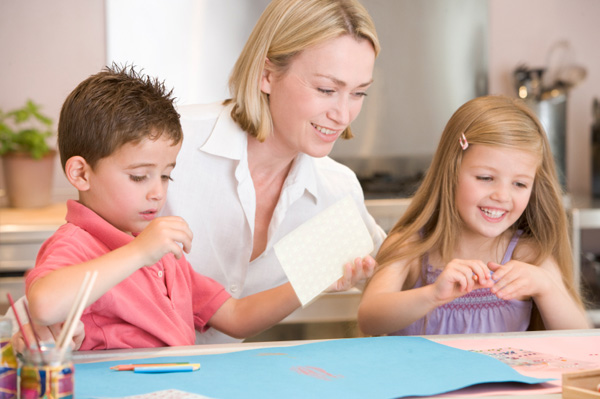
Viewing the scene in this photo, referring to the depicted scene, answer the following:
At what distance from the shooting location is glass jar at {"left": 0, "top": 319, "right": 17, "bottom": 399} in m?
0.82

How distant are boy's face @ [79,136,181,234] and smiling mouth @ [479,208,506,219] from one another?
2.46 feet

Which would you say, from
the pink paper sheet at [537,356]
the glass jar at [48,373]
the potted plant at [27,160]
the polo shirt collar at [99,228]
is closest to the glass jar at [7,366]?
the glass jar at [48,373]

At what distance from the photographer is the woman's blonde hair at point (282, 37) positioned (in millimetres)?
1623

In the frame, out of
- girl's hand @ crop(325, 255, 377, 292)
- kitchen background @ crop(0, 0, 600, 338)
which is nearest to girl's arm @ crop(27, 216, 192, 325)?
girl's hand @ crop(325, 255, 377, 292)

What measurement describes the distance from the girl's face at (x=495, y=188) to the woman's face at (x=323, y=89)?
0.32 meters

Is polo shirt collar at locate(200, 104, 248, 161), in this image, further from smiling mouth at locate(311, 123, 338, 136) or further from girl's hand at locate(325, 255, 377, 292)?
girl's hand at locate(325, 255, 377, 292)

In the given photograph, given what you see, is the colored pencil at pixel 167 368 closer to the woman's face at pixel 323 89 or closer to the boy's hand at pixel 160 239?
the boy's hand at pixel 160 239

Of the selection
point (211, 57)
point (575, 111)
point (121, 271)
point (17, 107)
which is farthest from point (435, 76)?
point (121, 271)

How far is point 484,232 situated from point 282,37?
66 cm

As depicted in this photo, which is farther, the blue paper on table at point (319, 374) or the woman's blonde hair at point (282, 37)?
the woman's blonde hair at point (282, 37)

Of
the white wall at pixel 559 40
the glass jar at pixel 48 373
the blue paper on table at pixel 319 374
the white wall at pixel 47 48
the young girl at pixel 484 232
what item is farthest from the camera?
the white wall at pixel 559 40

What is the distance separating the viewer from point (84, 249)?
47.0 inches

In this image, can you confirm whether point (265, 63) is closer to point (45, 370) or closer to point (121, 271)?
point (121, 271)

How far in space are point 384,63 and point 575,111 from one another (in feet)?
3.49
